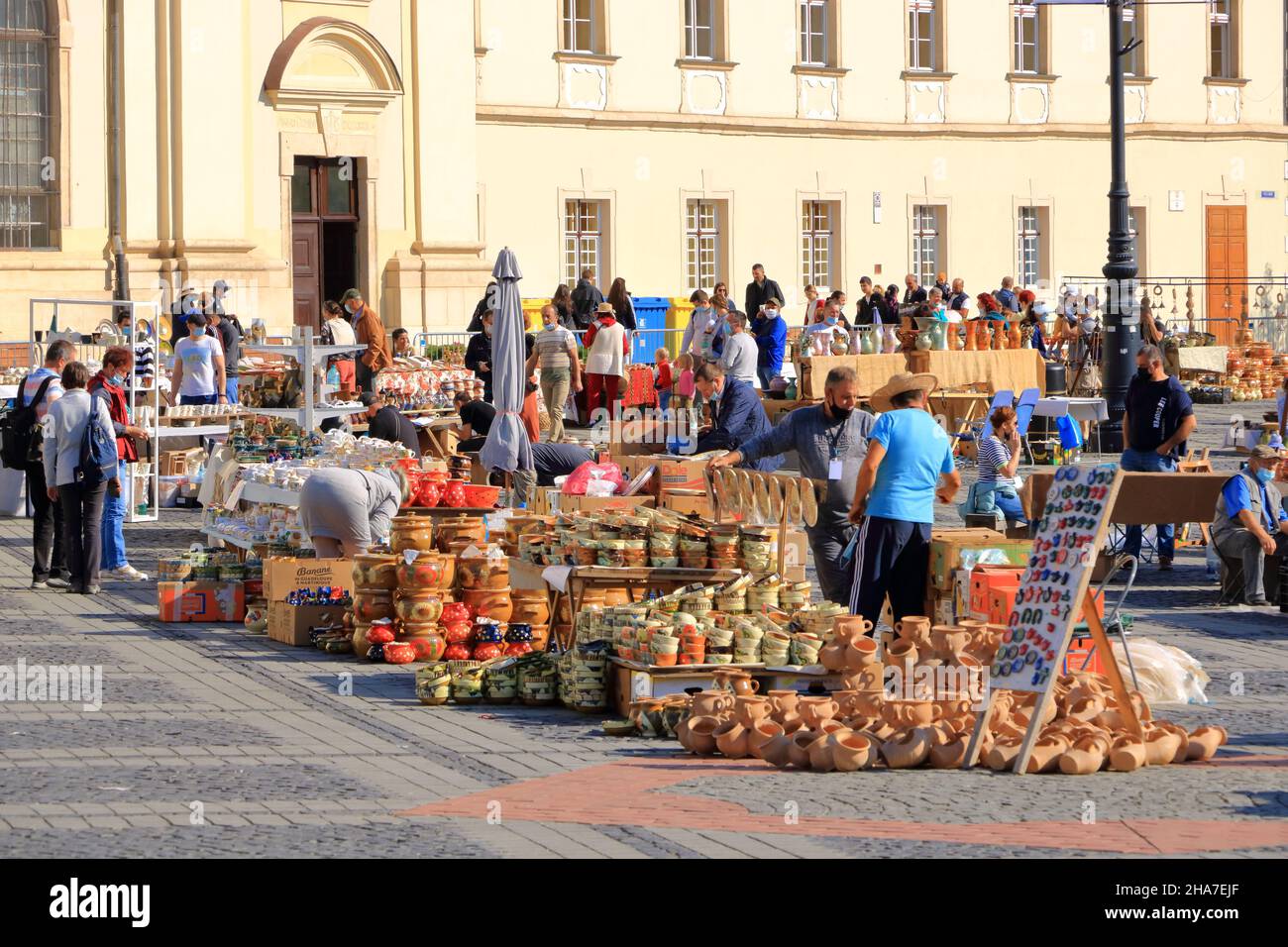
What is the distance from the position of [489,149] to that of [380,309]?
14.3 ft

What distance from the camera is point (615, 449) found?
64.6ft

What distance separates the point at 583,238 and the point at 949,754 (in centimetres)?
2982

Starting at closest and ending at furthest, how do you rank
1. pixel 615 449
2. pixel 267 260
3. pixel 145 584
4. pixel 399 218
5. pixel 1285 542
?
pixel 1285 542 < pixel 145 584 < pixel 615 449 < pixel 267 260 < pixel 399 218

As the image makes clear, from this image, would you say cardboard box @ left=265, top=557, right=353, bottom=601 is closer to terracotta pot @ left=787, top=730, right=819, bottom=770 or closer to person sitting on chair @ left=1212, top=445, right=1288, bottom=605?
terracotta pot @ left=787, top=730, right=819, bottom=770

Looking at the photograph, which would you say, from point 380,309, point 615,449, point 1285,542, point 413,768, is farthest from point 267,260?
point 413,768

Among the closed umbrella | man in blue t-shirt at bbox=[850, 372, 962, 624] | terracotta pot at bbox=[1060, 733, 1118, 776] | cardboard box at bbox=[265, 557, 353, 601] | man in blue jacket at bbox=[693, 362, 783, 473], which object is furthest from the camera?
the closed umbrella

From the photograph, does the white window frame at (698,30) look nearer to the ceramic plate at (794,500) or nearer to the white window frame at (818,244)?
the white window frame at (818,244)

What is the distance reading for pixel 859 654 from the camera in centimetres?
1135

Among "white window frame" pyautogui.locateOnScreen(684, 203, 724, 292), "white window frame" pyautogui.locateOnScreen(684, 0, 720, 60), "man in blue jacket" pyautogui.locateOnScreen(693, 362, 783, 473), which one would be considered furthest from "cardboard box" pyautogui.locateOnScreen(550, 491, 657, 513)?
"white window frame" pyautogui.locateOnScreen(684, 0, 720, 60)

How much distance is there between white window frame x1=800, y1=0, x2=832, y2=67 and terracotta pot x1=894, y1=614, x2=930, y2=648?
104 ft

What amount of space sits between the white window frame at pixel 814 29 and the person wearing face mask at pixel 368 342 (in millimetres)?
17336

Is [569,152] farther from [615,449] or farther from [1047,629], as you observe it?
[1047,629]

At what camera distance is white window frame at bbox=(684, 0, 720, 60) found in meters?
40.5

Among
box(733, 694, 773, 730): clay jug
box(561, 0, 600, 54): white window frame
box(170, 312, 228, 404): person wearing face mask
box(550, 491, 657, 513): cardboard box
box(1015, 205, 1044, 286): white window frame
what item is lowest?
box(733, 694, 773, 730): clay jug
